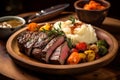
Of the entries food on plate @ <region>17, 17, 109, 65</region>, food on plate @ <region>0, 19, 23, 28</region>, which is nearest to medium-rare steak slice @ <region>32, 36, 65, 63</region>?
food on plate @ <region>17, 17, 109, 65</region>

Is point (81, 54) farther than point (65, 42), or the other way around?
point (65, 42)

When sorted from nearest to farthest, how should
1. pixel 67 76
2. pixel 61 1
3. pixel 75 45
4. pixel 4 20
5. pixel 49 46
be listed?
pixel 67 76 < pixel 49 46 < pixel 75 45 < pixel 4 20 < pixel 61 1

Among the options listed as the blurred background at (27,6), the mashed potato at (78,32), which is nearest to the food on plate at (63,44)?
the mashed potato at (78,32)

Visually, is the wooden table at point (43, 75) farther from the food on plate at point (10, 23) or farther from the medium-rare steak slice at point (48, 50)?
the food on plate at point (10, 23)

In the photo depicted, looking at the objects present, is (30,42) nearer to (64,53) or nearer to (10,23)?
(64,53)

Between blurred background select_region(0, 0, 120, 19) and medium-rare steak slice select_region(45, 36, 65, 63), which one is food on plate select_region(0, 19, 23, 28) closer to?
medium-rare steak slice select_region(45, 36, 65, 63)

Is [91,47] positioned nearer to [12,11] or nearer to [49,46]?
[49,46]

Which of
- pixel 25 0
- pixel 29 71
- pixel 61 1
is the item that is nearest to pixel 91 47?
pixel 29 71

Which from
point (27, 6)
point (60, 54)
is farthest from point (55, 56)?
point (27, 6)

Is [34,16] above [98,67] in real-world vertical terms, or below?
above
